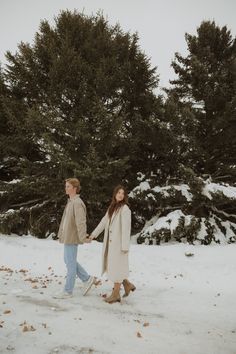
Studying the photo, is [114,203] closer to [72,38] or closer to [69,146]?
[69,146]

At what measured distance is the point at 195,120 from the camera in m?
14.1

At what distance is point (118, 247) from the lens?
22.6 feet

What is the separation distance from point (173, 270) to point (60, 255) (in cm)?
359

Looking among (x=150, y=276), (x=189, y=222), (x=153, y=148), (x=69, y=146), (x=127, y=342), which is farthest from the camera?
(x=153, y=148)

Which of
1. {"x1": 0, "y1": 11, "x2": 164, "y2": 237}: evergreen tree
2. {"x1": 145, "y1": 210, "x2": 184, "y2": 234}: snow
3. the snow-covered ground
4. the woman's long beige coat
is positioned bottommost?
the snow-covered ground

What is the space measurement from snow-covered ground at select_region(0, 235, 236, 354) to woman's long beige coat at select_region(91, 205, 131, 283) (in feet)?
1.79

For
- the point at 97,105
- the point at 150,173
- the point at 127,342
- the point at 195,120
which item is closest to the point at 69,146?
the point at 97,105

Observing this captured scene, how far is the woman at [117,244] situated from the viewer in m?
6.77

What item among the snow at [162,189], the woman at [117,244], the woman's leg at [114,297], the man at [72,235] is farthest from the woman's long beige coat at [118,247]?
the snow at [162,189]

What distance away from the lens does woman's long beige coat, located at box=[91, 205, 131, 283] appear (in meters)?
6.80

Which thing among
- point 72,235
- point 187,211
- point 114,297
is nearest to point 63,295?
point 114,297

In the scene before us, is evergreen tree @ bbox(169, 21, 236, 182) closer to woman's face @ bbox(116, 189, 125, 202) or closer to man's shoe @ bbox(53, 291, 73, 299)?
woman's face @ bbox(116, 189, 125, 202)

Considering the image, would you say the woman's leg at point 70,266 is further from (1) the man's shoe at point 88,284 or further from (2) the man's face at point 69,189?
(2) the man's face at point 69,189

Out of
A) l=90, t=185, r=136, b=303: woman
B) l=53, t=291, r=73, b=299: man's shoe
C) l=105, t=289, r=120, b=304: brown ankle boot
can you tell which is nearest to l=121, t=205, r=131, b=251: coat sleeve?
l=90, t=185, r=136, b=303: woman
